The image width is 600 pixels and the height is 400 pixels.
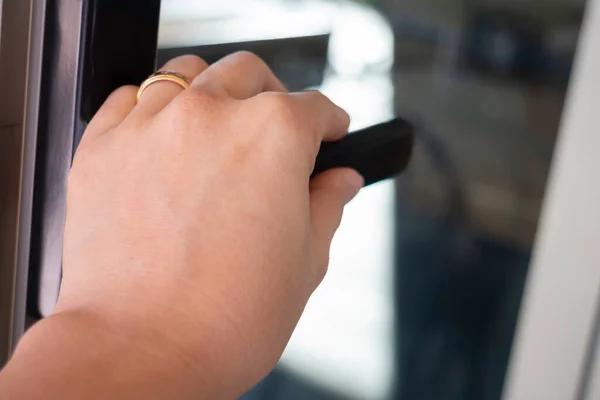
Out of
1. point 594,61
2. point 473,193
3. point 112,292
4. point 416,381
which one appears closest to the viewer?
point 112,292

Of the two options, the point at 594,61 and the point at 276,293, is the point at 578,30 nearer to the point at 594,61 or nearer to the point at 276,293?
the point at 594,61

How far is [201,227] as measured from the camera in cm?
36

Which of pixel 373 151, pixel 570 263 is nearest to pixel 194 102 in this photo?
pixel 373 151

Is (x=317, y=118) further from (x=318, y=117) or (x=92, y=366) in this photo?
(x=92, y=366)

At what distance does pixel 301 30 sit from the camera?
731mm

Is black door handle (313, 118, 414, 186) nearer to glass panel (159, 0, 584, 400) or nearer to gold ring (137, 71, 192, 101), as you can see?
gold ring (137, 71, 192, 101)

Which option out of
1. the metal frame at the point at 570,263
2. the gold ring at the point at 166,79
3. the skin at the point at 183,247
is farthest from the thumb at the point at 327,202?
the metal frame at the point at 570,263

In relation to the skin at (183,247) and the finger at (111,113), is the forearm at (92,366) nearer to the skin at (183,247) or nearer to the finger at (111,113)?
the skin at (183,247)

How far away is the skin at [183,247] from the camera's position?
0.32 meters

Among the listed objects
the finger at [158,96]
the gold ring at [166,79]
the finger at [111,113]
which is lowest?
the finger at [111,113]

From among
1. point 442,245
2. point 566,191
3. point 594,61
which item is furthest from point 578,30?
point 442,245

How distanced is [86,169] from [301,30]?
15.7 inches

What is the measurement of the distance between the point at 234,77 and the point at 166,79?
0.15 ft

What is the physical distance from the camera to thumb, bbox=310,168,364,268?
409 mm
